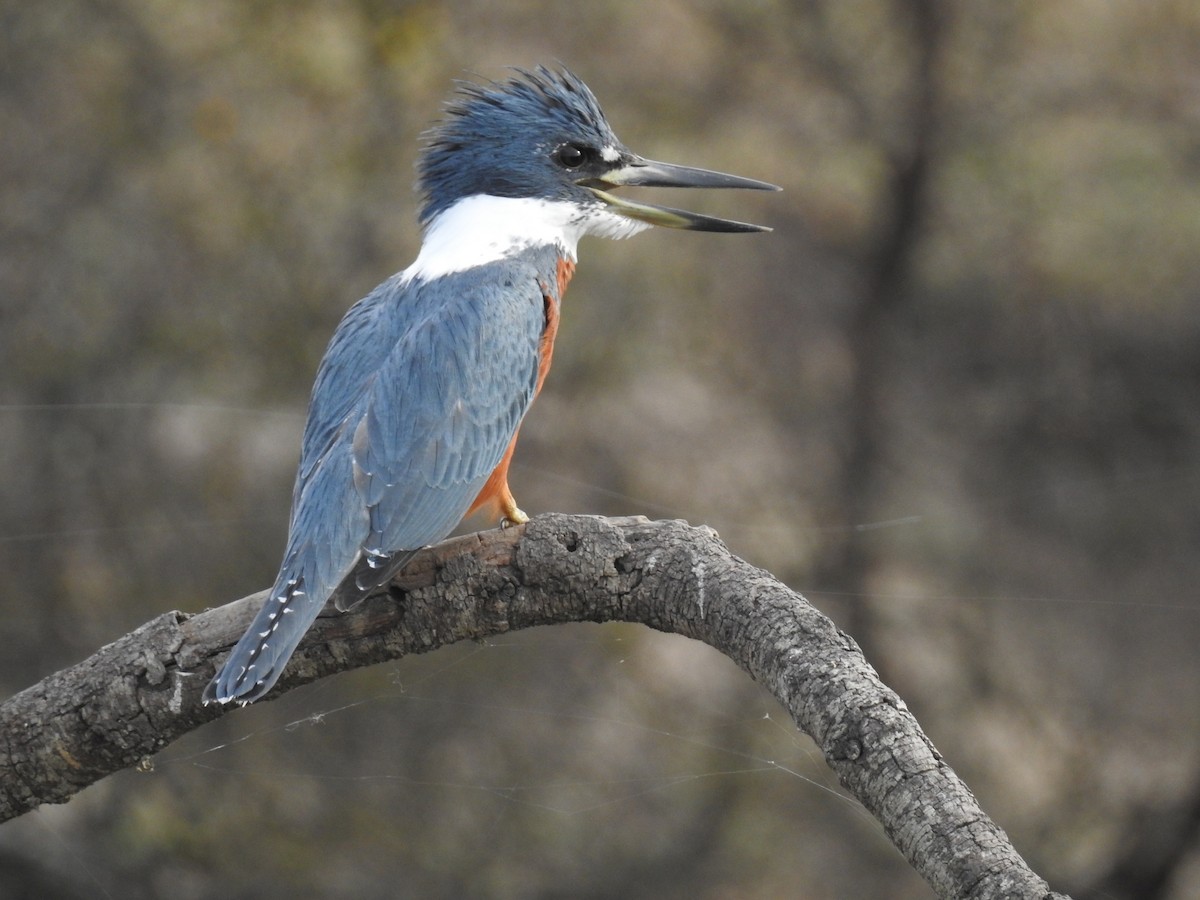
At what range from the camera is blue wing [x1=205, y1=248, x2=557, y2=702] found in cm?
173

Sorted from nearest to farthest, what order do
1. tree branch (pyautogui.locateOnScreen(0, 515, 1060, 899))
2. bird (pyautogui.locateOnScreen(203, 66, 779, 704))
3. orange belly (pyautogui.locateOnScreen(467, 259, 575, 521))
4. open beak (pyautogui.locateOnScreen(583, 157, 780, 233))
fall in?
tree branch (pyautogui.locateOnScreen(0, 515, 1060, 899)) → bird (pyautogui.locateOnScreen(203, 66, 779, 704)) → orange belly (pyautogui.locateOnScreen(467, 259, 575, 521)) → open beak (pyautogui.locateOnScreen(583, 157, 780, 233))

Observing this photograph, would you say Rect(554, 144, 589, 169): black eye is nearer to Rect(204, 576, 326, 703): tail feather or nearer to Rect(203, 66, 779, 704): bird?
Rect(203, 66, 779, 704): bird

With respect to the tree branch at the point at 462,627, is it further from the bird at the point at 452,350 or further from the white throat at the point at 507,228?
the white throat at the point at 507,228

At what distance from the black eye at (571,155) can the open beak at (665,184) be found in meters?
0.04

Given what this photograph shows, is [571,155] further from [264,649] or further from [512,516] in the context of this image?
[264,649]

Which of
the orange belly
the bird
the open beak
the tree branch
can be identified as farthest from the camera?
the open beak

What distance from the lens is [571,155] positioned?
2.21 m

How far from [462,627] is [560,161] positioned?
0.89 metres

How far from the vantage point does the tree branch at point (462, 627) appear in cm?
146

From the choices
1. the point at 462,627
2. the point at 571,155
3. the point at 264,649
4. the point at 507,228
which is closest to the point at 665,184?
the point at 571,155

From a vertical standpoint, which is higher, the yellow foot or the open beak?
the open beak

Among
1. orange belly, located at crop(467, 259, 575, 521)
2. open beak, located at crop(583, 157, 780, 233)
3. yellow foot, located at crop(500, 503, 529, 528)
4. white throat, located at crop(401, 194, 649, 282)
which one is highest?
open beak, located at crop(583, 157, 780, 233)

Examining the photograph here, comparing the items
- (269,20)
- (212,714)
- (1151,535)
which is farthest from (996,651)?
(269,20)

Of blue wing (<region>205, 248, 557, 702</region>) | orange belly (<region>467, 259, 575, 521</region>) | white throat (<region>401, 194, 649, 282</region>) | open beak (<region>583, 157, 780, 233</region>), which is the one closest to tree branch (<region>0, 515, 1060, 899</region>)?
blue wing (<region>205, 248, 557, 702</region>)
